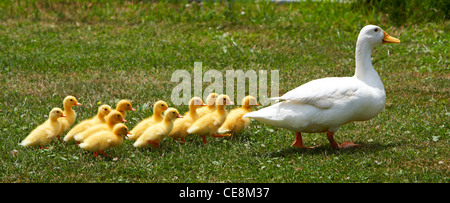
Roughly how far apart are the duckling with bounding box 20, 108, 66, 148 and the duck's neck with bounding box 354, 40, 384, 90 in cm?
341

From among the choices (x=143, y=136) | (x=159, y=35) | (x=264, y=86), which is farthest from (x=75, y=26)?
(x=143, y=136)

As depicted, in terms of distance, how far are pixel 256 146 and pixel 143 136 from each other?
1296mm

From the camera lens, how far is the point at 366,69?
661 cm

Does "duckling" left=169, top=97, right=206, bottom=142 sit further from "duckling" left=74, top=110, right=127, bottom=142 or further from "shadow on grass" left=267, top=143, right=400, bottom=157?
"shadow on grass" left=267, top=143, right=400, bottom=157

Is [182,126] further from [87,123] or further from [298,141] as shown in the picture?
[298,141]

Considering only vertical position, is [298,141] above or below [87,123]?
below

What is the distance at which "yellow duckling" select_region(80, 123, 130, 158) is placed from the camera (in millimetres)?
6168

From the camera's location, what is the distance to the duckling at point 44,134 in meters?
6.44

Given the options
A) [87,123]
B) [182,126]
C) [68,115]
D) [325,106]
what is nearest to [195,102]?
[182,126]

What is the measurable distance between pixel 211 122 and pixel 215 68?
12.1 ft

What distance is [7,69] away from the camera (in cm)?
995

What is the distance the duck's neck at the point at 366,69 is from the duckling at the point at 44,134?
11.2 feet

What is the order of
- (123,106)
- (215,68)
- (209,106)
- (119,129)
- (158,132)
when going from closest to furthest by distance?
1. (119,129)
2. (158,132)
3. (123,106)
4. (209,106)
5. (215,68)

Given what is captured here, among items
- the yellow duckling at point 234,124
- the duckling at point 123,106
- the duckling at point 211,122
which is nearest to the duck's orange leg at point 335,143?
the yellow duckling at point 234,124
